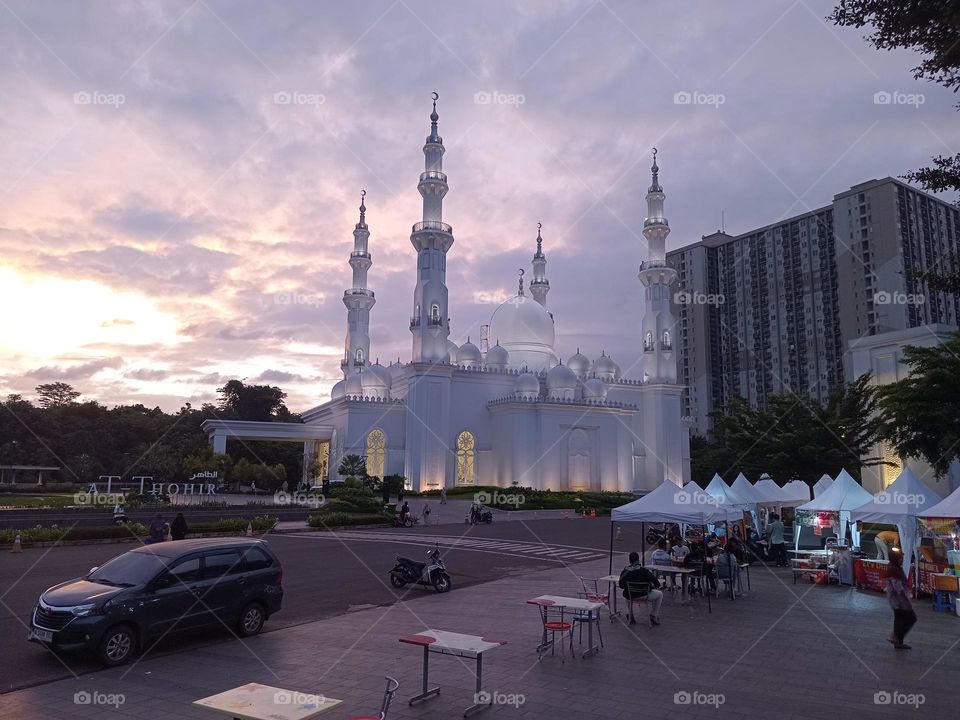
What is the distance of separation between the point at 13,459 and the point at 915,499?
203ft

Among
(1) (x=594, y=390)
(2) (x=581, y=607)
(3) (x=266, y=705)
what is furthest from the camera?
(1) (x=594, y=390)

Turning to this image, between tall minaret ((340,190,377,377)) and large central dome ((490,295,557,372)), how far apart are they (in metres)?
11.1

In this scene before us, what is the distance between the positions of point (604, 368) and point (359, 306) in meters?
20.5

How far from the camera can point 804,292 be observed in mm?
75688

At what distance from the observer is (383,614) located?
11.6 m

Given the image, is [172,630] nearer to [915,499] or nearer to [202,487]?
[915,499]

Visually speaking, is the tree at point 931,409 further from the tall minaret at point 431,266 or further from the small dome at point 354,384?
the small dome at point 354,384

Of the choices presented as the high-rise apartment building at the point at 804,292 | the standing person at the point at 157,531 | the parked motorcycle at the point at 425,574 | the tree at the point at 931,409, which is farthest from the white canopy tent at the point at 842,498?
the high-rise apartment building at the point at 804,292

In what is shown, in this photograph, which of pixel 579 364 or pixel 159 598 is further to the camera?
pixel 579 364
